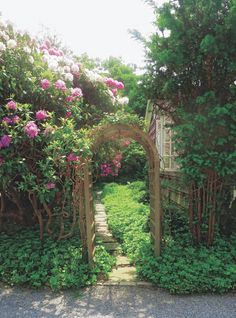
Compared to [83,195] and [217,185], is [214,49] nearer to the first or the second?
[217,185]

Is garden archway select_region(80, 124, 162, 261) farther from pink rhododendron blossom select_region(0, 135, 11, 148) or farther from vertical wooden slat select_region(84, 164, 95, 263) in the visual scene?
pink rhododendron blossom select_region(0, 135, 11, 148)

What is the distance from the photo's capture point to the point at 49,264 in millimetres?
4379

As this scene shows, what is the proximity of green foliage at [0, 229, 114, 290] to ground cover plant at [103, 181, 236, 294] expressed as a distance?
22.6 inches

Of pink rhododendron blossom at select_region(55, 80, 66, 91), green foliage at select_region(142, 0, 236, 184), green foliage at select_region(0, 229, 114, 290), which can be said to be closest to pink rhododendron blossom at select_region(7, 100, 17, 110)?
pink rhododendron blossom at select_region(55, 80, 66, 91)

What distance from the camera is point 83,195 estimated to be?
4668 millimetres

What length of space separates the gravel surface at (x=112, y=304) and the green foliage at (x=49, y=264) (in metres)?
0.14

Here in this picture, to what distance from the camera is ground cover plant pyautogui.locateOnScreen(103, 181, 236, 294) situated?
384 centimetres

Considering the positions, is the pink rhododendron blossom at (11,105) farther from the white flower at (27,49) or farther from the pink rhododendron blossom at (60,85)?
the white flower at (27,49)

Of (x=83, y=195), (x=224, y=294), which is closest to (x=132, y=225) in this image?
(x=83, y=195)

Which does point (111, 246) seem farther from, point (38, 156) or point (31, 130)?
point (31, 130)

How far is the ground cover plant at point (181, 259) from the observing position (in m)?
3.84

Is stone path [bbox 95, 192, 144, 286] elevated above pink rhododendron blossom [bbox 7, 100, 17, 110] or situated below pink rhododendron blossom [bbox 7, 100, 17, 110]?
below

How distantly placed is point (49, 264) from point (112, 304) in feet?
3.83

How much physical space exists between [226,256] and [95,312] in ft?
6.44
